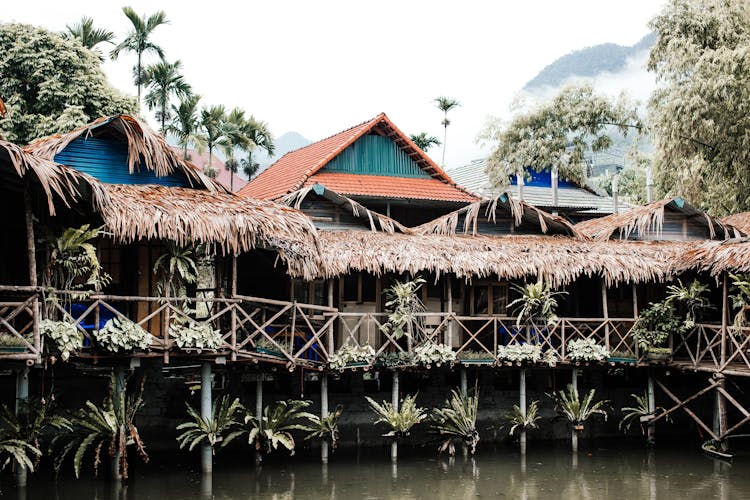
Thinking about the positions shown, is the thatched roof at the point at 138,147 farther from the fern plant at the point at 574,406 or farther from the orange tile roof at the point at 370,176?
the fern plant at the point at 574,406

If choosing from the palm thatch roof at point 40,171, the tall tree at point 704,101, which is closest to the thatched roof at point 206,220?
the palm thatch roof at point 40,171

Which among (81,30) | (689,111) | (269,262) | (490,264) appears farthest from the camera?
(81,30)

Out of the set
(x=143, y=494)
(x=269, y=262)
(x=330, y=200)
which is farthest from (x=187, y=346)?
(x=330, y=200)

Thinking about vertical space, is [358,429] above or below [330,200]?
below

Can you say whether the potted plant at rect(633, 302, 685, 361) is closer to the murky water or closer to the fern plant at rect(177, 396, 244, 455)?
the murky water

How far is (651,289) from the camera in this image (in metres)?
20.3

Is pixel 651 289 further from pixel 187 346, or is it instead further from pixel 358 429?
pixel 187 346

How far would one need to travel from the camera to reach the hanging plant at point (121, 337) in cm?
1325

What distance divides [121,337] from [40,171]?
121 inches

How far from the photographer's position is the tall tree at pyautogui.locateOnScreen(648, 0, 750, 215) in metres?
24.7

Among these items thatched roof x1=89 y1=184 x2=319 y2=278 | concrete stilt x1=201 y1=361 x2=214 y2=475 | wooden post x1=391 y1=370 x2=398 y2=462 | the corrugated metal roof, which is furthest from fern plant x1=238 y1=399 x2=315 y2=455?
the corrugated metal roof

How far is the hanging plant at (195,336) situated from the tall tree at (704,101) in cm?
1687

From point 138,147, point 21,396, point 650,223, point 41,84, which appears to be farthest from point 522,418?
point 41,84

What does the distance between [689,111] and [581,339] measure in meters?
10.3
